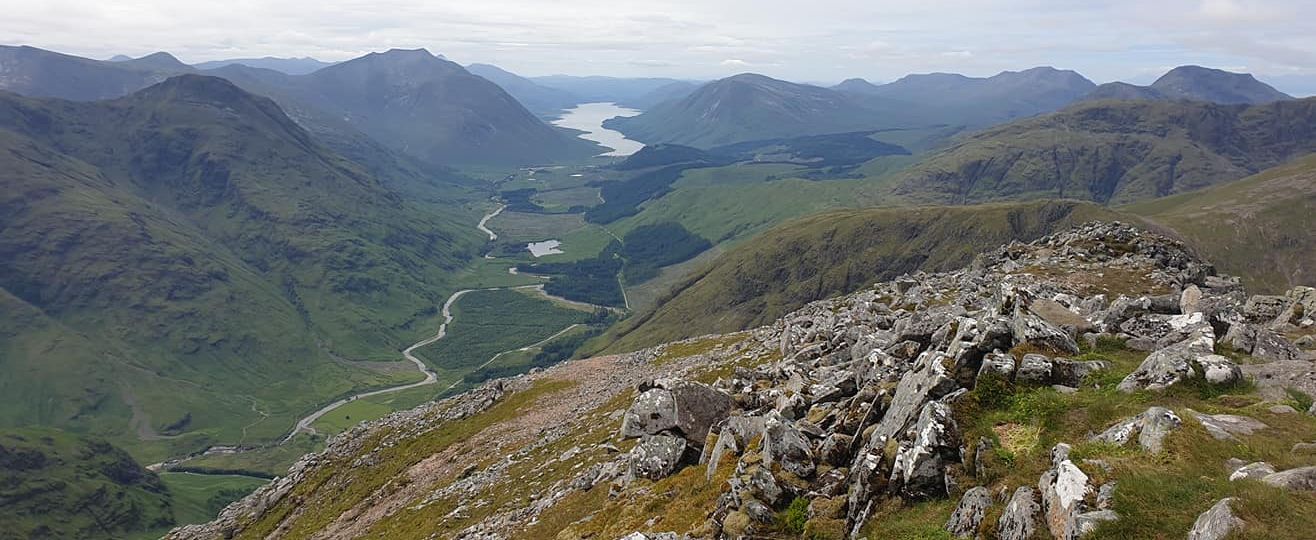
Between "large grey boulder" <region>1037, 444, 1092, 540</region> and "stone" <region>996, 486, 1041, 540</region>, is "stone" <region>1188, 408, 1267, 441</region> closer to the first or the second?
"large grey boulder" <region>1037, 444, 1092, 540</region>

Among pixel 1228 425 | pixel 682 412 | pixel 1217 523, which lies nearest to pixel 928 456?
pixel 1217 523

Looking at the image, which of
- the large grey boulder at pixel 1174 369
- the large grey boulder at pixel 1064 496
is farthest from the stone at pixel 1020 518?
the large grey boulder at pixel 1174 369

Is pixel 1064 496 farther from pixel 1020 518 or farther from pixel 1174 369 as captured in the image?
pixel 1174 369

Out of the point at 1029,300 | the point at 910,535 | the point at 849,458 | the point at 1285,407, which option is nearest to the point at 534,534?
the point at 849,458

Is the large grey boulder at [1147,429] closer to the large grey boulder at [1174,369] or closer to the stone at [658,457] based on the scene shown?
the large grey boulder at [1174,369]

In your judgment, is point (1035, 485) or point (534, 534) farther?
point (534, 534)

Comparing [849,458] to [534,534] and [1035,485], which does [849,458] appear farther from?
[534,534]
